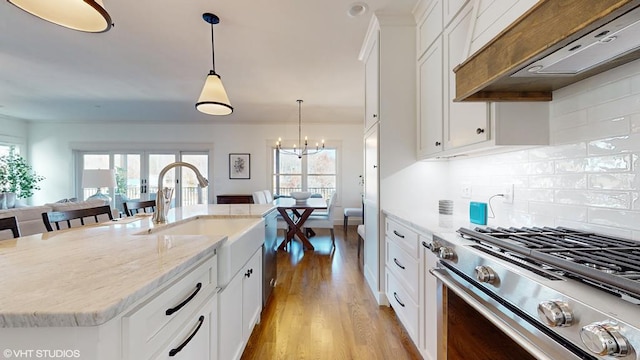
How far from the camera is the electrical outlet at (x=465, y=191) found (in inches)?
78.3

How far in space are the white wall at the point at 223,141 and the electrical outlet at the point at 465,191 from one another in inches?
174

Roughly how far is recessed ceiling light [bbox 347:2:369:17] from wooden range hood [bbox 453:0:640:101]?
1.33 meters

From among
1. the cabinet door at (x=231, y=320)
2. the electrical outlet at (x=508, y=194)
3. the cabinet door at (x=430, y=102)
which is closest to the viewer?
the cabinet door at (x=231, y=320)

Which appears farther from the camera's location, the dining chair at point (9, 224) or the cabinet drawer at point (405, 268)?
the cabinet drawer at point (405, 268)

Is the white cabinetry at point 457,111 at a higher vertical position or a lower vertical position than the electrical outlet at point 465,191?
higher

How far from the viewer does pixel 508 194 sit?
1611mm

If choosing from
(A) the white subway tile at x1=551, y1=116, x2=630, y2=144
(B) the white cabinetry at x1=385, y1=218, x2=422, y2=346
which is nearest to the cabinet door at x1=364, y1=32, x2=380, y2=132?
(B) the white cabinetry at x1=385, y1=218, x2=422, y2=346

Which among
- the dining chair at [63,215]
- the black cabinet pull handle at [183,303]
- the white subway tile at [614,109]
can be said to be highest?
the white subway tile at [614,109]

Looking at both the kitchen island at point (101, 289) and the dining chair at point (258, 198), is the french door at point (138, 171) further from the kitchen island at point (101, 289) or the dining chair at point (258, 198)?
the kitchen island at point (101, 289)

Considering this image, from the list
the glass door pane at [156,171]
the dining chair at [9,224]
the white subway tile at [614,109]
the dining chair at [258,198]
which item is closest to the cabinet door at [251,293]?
the dining chair at [9,224]

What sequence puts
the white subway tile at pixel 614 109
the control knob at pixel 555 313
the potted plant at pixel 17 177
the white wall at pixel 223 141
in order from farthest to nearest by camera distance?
the white wall at pixel 223 141 < the potted plant at pixel 17 177 < the white subway tile at pixel 614 109 < the control knob at pixel 555 313

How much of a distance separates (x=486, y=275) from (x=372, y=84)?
7.29 feet

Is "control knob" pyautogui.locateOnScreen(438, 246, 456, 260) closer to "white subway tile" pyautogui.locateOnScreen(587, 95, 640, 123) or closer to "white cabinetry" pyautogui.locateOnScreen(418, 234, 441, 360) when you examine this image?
"white cabinetry" pyautogui.locateOnScreen(418, 234, 441, 360)

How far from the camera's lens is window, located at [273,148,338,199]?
6.57 m
